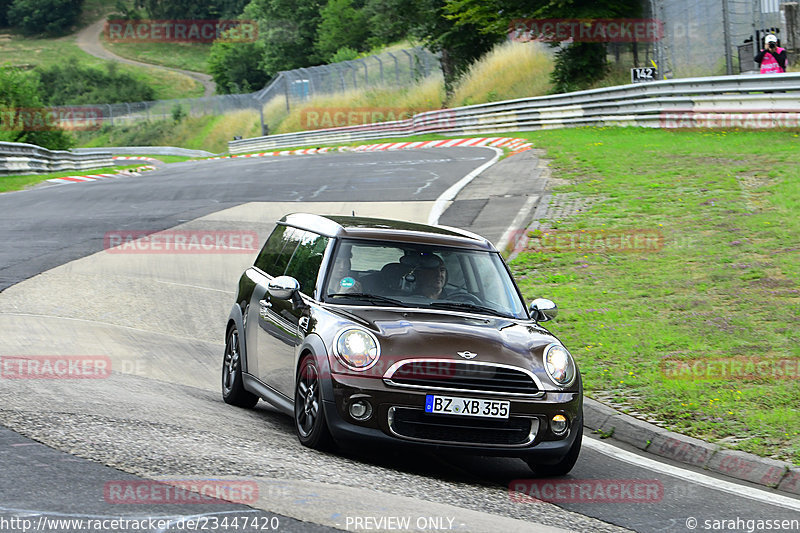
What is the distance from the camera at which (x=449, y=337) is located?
6.77 meters

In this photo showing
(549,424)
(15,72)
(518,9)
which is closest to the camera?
(549,424)

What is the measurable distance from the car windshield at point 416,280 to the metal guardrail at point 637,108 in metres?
17.0

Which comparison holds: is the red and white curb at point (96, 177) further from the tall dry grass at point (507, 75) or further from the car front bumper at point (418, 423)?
the car front bumper at point (418, 423)

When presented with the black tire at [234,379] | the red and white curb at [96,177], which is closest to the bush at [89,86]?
the red and white curb at [96,177]

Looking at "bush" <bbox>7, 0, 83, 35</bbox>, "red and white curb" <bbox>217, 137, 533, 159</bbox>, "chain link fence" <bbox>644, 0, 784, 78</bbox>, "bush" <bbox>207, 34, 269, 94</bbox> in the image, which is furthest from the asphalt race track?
"bush" <bbox>7, 0, 83, 35</bbox>

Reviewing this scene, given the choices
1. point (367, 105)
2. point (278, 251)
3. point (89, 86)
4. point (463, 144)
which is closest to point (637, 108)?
point (463, 144)

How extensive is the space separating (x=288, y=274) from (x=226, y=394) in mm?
1306

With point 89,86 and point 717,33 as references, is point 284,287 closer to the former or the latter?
point 717,33

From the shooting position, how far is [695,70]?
3073 cm

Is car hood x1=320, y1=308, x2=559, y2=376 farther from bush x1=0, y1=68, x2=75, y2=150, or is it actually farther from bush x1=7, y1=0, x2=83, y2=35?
bush x1=7, y1=0, x2=83, y2=35

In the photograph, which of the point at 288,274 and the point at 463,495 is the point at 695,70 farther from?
the point at 463,495

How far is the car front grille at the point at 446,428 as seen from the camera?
21.5ft

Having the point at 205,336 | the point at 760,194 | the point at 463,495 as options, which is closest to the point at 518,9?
the point at 760,194

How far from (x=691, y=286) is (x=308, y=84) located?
176ft
